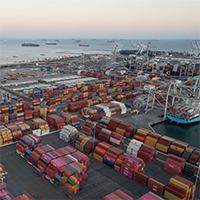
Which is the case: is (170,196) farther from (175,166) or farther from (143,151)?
(143,151)

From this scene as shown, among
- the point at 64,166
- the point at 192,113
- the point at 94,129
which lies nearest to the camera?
the point at 64,166

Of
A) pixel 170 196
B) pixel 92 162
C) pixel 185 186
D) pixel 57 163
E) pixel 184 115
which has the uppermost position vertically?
pixel 185 186

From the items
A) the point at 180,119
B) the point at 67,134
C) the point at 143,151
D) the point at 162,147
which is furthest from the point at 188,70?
the point at 67,134

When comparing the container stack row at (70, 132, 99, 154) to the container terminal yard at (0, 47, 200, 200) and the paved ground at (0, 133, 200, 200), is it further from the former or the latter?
the paved ground at (0, 133, 200, 200)

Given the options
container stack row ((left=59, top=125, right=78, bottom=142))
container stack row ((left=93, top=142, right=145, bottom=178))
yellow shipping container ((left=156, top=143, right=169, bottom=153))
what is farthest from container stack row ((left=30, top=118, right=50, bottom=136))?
yellow shipping container ((left=156, top=143, right=169, bottom=153))

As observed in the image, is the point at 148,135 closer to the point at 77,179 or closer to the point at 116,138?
the point at 116,138

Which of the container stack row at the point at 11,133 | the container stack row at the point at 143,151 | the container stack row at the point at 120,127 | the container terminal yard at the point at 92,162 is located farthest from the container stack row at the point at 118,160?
the container stack row at the point at 11,133

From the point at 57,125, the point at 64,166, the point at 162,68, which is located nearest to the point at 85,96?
the point at 57,125
